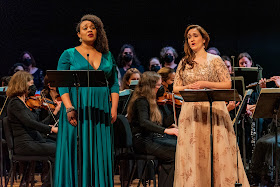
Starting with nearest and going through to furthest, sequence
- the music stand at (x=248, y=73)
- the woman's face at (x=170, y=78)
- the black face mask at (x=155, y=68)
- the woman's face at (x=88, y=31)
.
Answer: the woman's face at (x=88, y=31) → the music stand at (x=248, y=73) → the woman's face at (x=170, y=78) → the black face mask at (x=155, y=68)

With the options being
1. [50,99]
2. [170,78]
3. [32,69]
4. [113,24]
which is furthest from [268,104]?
[113,24]

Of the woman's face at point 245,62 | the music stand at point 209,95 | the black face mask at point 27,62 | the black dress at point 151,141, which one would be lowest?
the black dress at point 151,141

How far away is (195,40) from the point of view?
3869 millimetres

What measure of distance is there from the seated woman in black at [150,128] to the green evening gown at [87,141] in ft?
3.19

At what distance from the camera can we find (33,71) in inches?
275

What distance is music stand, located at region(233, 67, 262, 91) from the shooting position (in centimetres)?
549

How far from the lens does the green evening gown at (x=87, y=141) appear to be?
142 inches

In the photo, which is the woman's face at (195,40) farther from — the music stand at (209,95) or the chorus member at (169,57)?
the chorus member at (169,57)

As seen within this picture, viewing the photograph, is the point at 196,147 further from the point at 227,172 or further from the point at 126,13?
the point at 126,13

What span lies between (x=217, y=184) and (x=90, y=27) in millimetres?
1556

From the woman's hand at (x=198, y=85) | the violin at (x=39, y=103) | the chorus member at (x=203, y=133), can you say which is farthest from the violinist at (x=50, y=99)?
the woman's hand at (x=198, y=85)

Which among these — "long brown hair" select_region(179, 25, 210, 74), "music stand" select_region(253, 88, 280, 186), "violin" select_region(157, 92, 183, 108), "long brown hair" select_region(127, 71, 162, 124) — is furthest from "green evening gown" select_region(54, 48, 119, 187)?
"violin" select_region(157, 92, 183, 108)

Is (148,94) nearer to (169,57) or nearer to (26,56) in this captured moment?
(169,57)

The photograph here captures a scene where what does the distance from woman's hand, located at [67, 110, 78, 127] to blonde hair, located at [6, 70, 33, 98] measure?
1.45 metres
